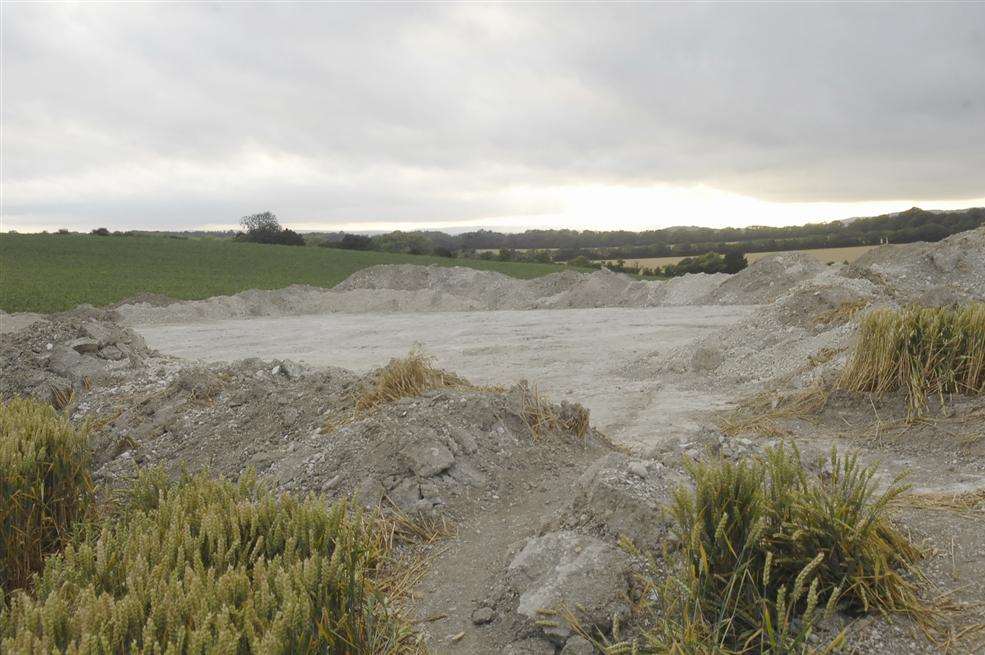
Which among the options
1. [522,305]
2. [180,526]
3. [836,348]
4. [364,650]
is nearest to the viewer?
[364,650]

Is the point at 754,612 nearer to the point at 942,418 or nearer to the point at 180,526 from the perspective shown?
the point at 180,526

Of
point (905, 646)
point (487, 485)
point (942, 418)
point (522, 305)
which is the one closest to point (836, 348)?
point (942, 418)

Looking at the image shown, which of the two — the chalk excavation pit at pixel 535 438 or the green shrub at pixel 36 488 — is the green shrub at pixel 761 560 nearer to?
the chalk excavation pit at pixel 535 438

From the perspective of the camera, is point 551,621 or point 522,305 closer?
point 551,621

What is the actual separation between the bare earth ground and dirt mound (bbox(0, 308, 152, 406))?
5090mm

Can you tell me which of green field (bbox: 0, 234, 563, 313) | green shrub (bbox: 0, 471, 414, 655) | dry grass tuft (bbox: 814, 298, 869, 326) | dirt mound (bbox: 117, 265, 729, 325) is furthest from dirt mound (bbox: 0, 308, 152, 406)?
green field (bbox: 0, 234, 563, 313)

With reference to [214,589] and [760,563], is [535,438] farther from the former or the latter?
[214,589]

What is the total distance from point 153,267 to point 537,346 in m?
28.4

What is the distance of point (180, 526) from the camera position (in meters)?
2.98

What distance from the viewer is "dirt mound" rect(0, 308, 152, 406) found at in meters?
8.29

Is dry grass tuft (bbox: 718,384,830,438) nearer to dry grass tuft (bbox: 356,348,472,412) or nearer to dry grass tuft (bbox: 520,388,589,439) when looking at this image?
dry grass tuft (bbox: 520,388,589,439)

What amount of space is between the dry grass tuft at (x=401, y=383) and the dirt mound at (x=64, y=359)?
174 inches

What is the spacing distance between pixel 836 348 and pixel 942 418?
341 cm

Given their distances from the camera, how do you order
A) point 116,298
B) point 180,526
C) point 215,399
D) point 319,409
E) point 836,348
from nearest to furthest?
point 180,526 → point 319,409 → point 215,399 → point 836,348 → point 116,298
